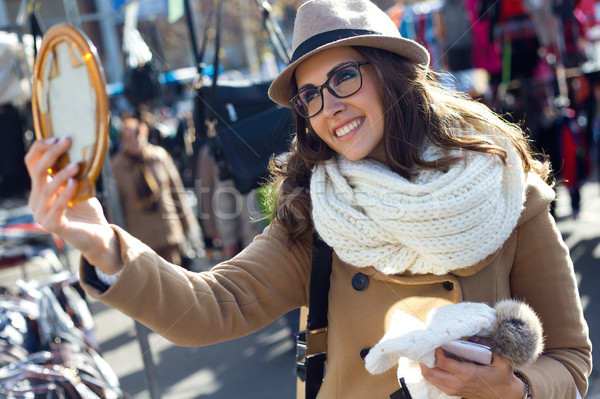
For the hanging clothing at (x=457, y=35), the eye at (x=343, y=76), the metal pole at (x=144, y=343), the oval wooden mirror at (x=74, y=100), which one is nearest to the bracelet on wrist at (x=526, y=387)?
the eye at (x=343, y=76)

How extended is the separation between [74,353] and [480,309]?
7.71ft

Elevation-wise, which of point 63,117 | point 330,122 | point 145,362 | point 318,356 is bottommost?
point 145,362

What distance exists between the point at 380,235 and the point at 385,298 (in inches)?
7.2

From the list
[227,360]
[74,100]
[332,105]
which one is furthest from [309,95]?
[227,360]

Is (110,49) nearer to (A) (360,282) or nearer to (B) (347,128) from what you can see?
(B) (347,128)

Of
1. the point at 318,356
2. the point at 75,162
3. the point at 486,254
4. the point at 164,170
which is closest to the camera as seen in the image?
the point at 75,162

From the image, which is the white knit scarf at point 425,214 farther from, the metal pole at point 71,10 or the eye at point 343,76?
the metal pole at point 71,10

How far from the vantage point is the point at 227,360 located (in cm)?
478

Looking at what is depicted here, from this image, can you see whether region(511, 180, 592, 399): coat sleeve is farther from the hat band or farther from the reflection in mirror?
the reflection in mirror

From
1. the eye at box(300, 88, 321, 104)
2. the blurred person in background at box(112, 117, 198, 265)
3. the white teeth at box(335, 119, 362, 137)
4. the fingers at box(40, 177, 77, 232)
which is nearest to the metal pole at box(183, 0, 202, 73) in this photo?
the eye at box(300, 88, 321, 104)

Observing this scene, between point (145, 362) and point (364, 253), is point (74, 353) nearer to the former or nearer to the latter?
point (145, 362)

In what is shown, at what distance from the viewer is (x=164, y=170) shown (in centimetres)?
595

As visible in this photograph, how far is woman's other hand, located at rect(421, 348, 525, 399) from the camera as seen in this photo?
1.30m

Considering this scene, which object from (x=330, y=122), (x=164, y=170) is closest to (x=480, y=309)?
(x=330, y=122)
